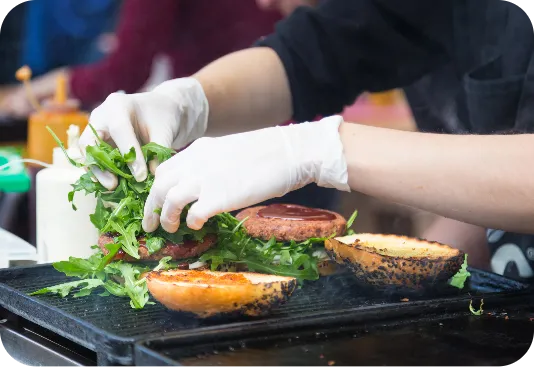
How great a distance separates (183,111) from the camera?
6.70ft

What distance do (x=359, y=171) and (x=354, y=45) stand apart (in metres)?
0.98

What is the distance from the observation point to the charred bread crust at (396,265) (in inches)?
58.6

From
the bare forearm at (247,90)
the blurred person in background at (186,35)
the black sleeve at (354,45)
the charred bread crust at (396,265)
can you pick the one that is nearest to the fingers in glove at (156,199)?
the charred bread crust at (396,265)

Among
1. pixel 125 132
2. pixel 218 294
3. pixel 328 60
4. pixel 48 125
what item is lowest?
pixel 218 294

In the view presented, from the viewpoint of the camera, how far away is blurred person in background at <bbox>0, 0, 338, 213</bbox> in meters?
3.40

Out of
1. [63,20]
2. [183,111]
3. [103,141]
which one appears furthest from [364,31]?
[63,20]

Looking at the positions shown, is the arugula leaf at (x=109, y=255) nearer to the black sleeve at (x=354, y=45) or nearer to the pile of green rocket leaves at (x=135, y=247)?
the pile of green rocket leaves at (x=135, y=247)

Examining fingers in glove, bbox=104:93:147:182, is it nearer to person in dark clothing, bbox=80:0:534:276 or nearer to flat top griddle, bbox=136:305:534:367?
person in dark clothing, bbox=80:0:534:276

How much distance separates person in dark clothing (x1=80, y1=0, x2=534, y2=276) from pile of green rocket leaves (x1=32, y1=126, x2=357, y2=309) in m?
0.03

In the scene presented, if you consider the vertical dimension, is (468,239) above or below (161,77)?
below

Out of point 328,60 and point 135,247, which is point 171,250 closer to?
point 135,247

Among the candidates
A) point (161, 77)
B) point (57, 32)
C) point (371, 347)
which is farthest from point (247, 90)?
point (57, 32)

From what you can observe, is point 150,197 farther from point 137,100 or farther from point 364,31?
point 364,31

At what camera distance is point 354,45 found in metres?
2.45
